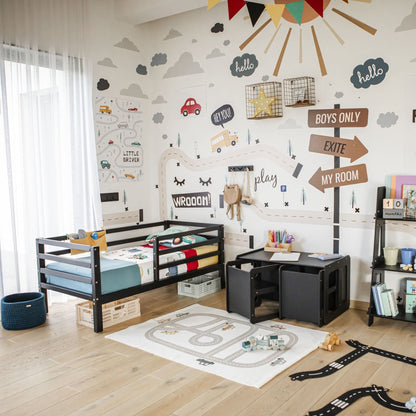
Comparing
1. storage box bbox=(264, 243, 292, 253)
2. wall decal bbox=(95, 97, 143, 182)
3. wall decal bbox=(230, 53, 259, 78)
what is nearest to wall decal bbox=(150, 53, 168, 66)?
wall decal bbox=(95, 97, 143, 182)

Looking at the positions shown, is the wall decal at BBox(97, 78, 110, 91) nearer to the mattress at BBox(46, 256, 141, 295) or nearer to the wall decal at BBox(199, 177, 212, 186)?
the wall decal at BBox(199, 177, 212, 186)

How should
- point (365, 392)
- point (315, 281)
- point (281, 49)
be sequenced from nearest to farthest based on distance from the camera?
point (365, 392), point (315, 281), point (281, 49)

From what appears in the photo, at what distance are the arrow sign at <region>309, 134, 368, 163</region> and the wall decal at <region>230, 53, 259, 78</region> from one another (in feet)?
2.81

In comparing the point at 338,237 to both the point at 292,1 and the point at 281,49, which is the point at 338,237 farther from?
the point at 292,1

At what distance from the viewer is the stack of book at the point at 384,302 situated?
10.4 feet

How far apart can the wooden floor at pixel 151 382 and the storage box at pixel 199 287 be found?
3.40ft

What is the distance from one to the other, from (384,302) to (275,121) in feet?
5.78

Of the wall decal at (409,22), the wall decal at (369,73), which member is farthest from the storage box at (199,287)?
the wall decal at (409,22)

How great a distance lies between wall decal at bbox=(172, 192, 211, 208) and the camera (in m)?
4.52

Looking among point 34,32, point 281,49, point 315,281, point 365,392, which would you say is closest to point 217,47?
point 281,49

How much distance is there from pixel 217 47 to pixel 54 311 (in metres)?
2.78

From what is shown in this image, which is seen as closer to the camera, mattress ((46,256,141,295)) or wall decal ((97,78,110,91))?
mattress ((46,256,141,295))

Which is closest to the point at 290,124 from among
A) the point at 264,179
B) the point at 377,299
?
the point at 264,179

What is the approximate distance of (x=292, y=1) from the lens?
356 cm
